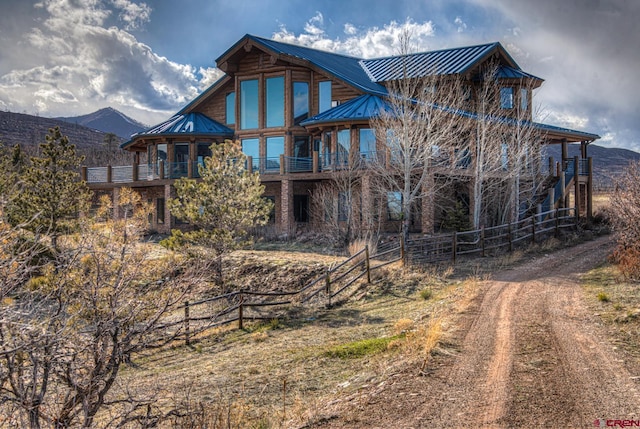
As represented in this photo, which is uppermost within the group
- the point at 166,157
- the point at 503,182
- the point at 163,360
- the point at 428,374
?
the point at 166,157

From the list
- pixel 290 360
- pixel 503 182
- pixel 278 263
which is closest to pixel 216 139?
pixel 278 263

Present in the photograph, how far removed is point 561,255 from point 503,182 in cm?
770

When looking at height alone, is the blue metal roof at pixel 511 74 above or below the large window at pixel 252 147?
above

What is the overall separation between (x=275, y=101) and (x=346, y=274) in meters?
16.5

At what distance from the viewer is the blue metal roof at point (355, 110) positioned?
26.8 m

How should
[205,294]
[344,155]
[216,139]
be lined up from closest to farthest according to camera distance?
[205,294]
[344,155]
[216,139]

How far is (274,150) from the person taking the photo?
31.7m

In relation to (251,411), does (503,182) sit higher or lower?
higher

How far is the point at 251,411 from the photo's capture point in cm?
863

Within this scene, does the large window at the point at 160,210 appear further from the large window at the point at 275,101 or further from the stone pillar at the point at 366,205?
the stone pillar at the point at 366,205

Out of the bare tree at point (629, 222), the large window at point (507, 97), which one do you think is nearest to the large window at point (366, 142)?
the large window at point (507, 97)

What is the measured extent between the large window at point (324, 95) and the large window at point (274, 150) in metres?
3.04

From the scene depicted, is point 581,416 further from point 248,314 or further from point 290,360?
point 248,314

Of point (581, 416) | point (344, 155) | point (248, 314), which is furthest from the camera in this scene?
point (344, 155)
